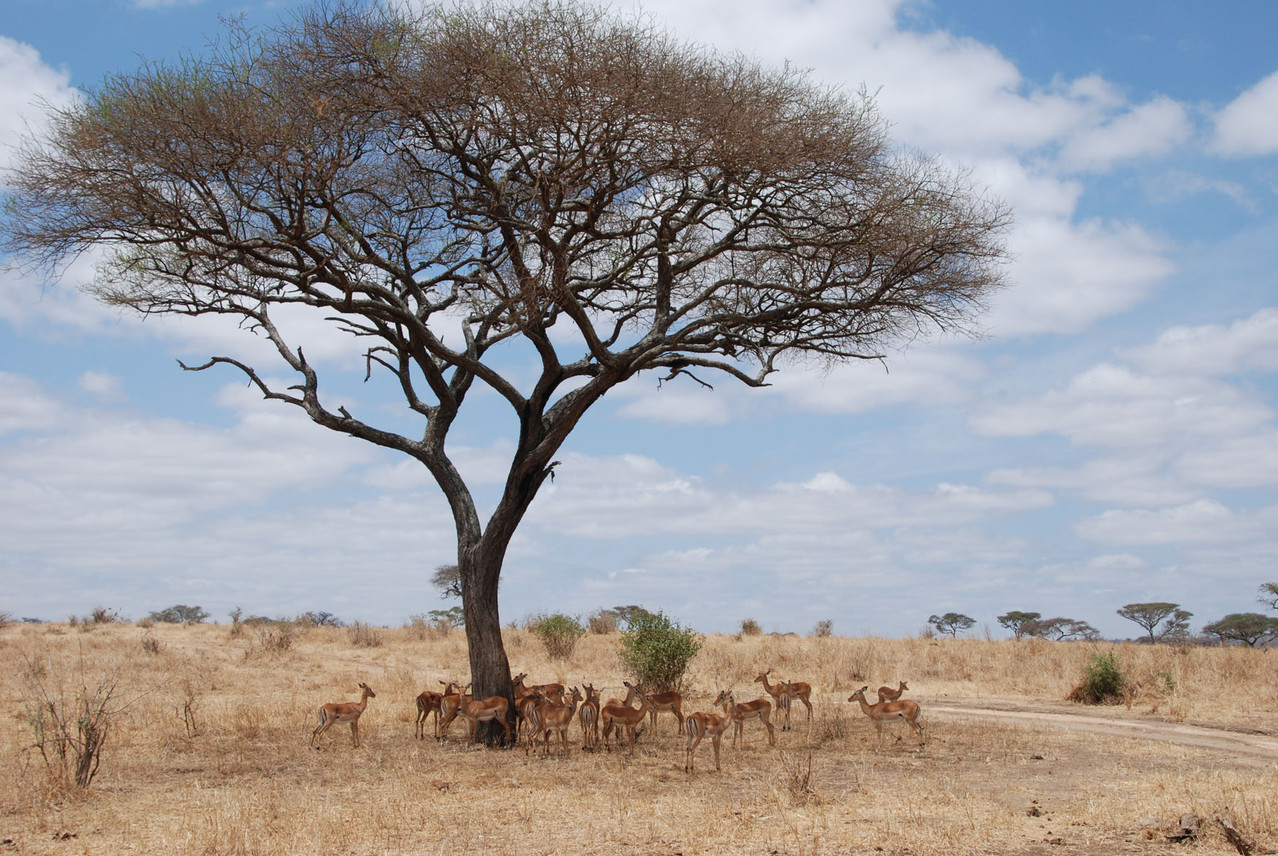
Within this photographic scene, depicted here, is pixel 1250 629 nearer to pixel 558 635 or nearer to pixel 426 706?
pixel 558 635

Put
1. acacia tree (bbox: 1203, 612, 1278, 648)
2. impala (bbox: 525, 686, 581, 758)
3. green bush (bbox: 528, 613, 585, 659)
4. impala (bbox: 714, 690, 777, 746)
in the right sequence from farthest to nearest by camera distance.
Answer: acacia tree (bbox: 1203, 612, 1278, 648), green bush (bbox: 528, 613, 585, 659), impala (bbox: 714, 690, 777, 746), impala (bbox: 525, 686, 581, 758)

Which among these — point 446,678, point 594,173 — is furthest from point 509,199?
point 446,678

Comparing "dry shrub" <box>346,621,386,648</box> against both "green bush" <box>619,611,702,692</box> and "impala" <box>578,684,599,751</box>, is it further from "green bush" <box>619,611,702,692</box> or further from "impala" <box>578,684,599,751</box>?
"impala" <box>578,684,599,751</box>

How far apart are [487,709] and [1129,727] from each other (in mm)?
10623

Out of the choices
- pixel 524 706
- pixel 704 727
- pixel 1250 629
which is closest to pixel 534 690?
pixel 524 706

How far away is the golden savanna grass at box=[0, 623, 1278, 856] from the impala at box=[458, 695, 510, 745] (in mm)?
502

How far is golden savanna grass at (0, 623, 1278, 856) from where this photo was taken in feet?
27.5

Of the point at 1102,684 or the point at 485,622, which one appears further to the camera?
the point at 1102,684

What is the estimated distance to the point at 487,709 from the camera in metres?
13.5

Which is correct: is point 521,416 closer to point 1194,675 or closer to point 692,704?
point 692,704

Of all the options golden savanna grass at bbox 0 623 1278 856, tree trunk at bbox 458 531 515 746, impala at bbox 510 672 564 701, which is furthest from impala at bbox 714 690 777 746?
tree trunk at bbox 458 531 515 746

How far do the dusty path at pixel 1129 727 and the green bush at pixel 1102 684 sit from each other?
1.31 metres

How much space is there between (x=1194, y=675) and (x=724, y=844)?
60.2ft

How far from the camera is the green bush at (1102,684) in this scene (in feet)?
65.2
